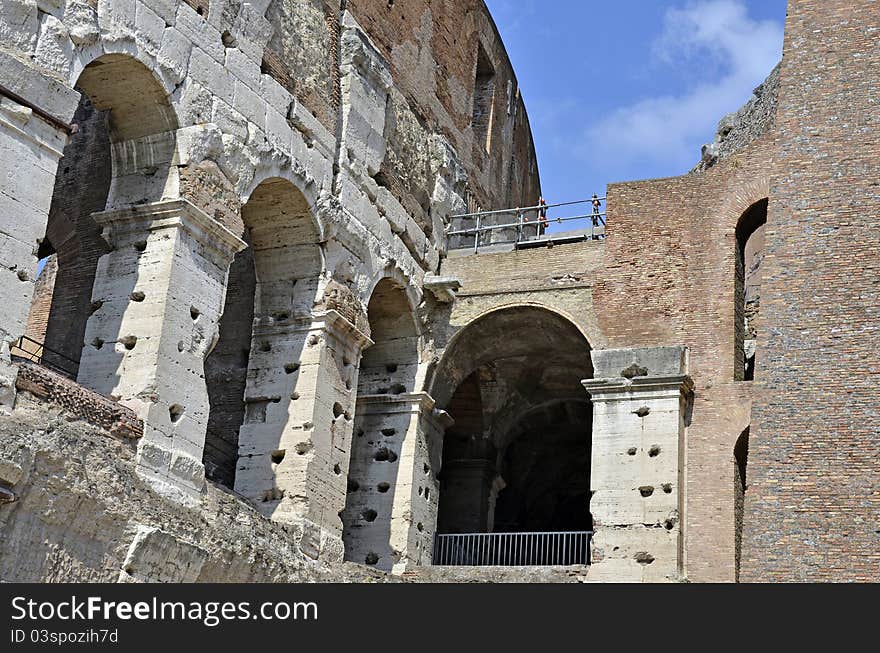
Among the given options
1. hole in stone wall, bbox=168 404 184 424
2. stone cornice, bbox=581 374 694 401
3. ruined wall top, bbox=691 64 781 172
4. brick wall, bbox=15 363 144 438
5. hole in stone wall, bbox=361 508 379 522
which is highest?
ruined wall top, bbox=691 64 781 172

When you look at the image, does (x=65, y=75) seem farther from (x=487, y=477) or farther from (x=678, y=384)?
(x=487, y=477)

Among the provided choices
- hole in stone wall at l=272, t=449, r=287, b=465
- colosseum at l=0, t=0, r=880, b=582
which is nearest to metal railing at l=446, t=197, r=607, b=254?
colosseum at l=0, t=0, r=880, b=582

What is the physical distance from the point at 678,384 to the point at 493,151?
6.52 m

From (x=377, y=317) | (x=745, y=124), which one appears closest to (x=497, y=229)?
(x=377, y=317)

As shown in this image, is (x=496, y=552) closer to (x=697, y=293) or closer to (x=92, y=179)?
(x=697, y=293)

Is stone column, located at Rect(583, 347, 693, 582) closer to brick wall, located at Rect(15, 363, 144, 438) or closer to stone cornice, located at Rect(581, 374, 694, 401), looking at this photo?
stone cornice, located at Rect(581, 374, 694, 401)

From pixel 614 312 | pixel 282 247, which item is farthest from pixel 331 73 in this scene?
pixel 614 312

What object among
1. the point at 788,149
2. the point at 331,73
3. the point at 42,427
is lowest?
the point at 42,427

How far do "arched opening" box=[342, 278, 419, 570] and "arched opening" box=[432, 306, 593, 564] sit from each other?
0.53m

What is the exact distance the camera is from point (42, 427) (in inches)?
390

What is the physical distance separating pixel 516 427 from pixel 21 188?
10207mm

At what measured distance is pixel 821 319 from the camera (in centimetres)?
→ 1227

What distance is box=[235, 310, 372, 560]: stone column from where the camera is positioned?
516 inches

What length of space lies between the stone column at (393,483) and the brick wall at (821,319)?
14.7 ft
